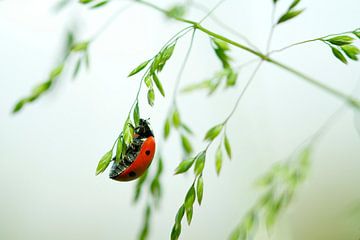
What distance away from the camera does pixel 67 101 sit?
0.95 metres

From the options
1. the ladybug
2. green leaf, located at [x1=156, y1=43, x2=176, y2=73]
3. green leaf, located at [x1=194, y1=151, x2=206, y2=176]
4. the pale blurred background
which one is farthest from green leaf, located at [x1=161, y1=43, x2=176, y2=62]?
the pale blurred background

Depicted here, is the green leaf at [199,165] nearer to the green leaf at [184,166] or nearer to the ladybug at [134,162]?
the green leaf at [184,166]

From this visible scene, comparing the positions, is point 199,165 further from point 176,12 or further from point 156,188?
point 176,12

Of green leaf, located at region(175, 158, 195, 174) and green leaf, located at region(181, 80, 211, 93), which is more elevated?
green leaf, located at region(181, 80, 211, 93)

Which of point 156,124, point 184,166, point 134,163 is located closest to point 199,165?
point 184,166

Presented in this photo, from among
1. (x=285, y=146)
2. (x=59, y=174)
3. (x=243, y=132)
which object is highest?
(x=59, y=174)

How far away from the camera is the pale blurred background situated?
0.89 metres

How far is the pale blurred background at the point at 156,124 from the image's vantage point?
89 cm

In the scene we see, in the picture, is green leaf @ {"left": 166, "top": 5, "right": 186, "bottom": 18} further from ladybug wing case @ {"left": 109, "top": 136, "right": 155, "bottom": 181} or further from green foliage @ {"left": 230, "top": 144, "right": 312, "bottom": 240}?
ladybug wing case @ {"left": 109, "top": 136, "right": 155, "bottom": 181}

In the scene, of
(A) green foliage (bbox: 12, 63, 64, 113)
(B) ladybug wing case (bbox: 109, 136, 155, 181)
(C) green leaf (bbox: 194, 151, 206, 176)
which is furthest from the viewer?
(B) ladybug wing case (bbox: 109, 136, 155, 181)

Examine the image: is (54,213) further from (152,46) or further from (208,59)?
(208,59)

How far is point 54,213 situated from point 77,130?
0.21 m

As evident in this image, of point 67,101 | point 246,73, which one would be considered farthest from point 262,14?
point 67,101

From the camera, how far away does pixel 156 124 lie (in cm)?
106
